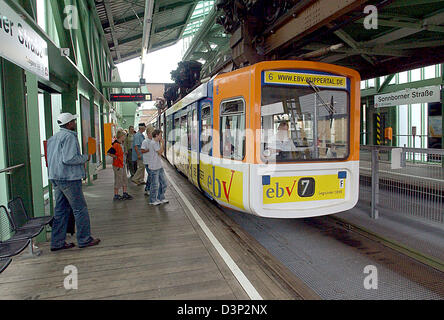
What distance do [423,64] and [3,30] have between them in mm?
7865

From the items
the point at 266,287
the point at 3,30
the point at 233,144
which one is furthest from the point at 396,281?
the point at 3,30

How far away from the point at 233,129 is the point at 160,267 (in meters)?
2.42

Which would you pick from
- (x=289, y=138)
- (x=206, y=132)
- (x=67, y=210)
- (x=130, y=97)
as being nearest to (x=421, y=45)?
(x=289, y=138)

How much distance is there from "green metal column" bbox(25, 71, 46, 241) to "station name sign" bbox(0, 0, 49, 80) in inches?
10.5

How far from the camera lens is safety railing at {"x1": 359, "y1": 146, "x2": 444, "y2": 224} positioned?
15.6 ft

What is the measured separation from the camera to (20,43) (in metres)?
3.41

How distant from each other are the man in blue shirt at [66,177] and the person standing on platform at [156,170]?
2559mm

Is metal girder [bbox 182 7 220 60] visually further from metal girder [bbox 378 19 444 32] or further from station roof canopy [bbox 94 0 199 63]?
metal girder [bbox 378 19 444 32]

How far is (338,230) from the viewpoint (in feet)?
17.9

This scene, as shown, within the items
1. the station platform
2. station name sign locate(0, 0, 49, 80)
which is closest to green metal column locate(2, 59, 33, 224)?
station name sign locate(0, 0, 49, 80)

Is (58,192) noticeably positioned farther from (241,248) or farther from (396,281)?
(396,281)

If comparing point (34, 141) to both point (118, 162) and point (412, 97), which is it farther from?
point (412, 97)

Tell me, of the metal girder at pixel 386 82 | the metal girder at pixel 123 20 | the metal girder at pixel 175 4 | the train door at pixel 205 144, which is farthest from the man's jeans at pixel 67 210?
the metal girder at pixel 123 20

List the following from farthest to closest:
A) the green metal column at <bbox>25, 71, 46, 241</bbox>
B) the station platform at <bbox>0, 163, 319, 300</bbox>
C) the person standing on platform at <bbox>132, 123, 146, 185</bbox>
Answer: the person standing on platform at <bbox>132, 123, 146, 185</bbox> < the green metal column at <bbox>25, 71, 46, 241</bbox> < the station platform at <bbox>0, 163, 319, 300</bbox>
